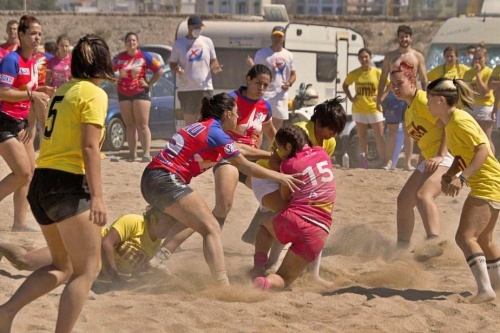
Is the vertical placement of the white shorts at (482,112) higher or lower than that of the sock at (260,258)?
lower

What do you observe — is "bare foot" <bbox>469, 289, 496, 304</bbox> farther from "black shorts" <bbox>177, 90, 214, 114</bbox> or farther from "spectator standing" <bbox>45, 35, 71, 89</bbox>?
"spectator standing" <bbox>45, 35, 71, 89</bbox>

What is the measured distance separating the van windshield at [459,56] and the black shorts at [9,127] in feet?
36.1

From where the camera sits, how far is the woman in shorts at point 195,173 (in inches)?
289

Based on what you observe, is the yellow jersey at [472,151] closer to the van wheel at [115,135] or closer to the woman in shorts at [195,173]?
the woman in shorts at [195,173]

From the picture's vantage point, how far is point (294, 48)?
19.7m

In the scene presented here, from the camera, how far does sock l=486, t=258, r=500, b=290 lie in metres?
7.49

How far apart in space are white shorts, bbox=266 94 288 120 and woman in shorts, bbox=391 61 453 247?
6.13m

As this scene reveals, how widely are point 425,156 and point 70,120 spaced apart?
4240 millimetres

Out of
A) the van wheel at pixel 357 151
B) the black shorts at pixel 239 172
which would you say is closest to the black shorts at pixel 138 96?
the van wheel at pixel 357 151

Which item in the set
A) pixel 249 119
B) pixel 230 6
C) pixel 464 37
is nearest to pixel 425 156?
pixel 249 119

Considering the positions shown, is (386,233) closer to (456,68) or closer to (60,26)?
(456,68)

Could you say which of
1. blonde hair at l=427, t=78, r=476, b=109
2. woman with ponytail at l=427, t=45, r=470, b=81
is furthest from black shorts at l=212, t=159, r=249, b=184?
woman with ponytail at l=427, t=45, r=470, b=81

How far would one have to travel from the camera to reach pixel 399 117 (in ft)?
50.7

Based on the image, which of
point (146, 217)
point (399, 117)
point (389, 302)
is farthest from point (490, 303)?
point (399, 117)
